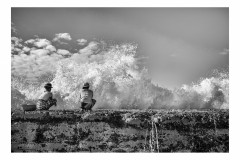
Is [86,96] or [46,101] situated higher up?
[86,96]

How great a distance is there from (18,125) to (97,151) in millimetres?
1683

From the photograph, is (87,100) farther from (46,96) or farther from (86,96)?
(46,96)

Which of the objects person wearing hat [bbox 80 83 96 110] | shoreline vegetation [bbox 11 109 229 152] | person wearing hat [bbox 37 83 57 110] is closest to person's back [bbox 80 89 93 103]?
person wearing hat [bbox 80 83 96 110]

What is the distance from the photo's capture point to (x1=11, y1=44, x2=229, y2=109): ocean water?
7836 millimetres

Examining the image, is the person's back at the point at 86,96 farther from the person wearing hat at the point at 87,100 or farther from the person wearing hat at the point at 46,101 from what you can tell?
the person wearing hat at the point at 46,101

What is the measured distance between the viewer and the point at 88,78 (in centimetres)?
825

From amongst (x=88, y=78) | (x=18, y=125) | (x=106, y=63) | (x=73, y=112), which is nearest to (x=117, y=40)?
(x=106, y=63)

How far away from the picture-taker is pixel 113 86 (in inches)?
330

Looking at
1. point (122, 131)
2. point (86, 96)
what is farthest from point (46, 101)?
point (122, 131)

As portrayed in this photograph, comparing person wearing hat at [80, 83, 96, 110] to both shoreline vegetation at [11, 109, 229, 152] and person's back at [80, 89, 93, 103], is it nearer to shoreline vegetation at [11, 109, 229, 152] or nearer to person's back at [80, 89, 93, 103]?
person's back at [80, 89, 93, 103]

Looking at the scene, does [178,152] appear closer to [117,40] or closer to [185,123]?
[185,123]

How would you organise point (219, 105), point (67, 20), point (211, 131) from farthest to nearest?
point (67, 20), point (219, 105), point (211, 131)

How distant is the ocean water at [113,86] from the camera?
309 inches

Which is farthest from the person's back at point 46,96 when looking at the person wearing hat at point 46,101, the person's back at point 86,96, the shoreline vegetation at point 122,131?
the shoreline vegetation at point 122,131
